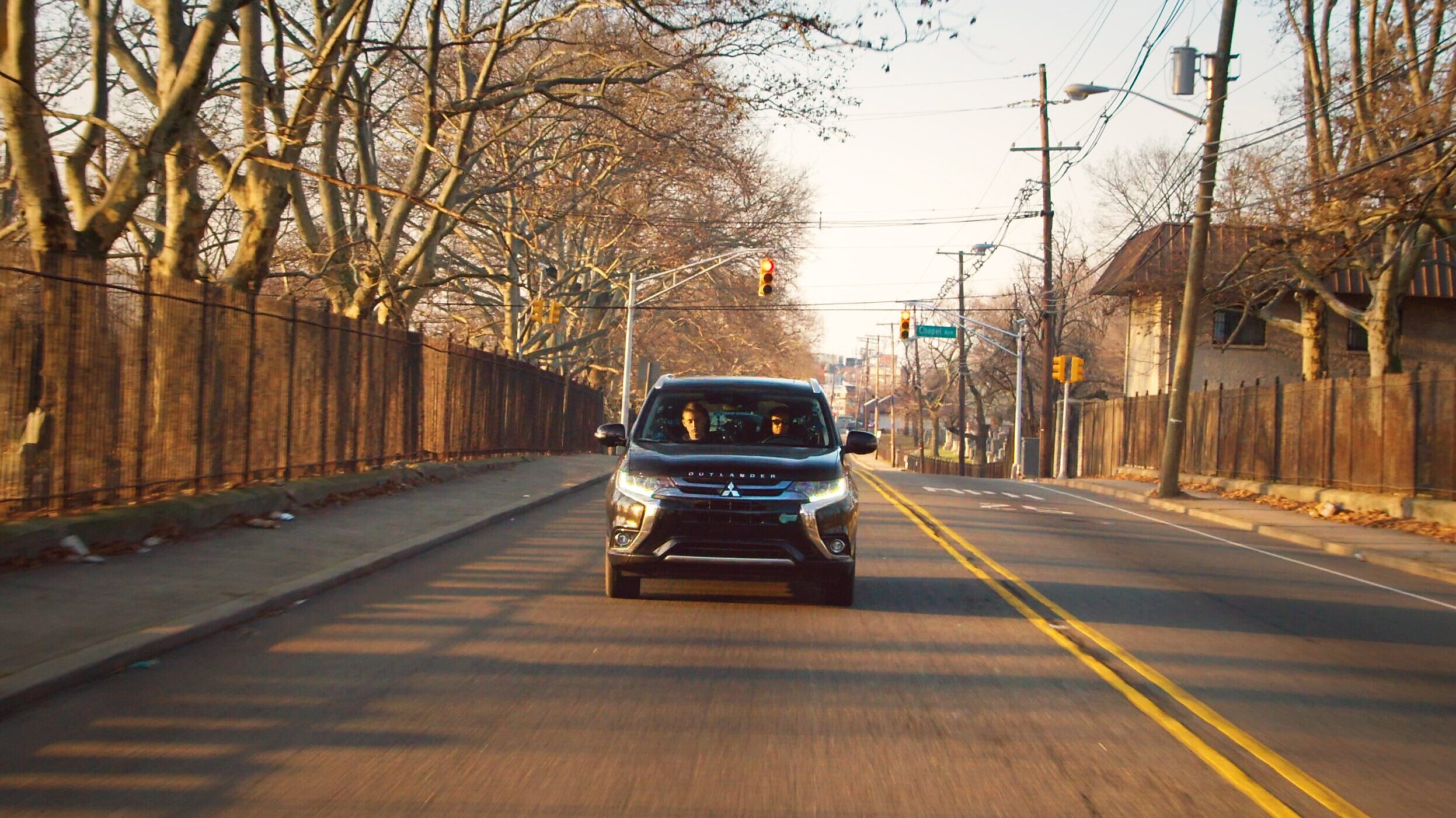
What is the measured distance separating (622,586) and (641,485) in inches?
37.9

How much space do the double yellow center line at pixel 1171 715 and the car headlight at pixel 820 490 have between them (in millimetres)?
1719

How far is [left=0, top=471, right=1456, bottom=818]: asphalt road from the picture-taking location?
5.04 meters

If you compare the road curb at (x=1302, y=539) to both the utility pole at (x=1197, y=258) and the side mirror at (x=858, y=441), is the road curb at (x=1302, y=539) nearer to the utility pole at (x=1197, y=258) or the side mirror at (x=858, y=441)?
the utility pole at (x=1197, y=258)

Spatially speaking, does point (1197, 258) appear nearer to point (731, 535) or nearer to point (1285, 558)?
point (1285, 558)

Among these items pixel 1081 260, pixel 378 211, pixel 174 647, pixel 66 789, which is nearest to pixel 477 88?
pixel 378 211

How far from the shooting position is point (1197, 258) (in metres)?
25.2

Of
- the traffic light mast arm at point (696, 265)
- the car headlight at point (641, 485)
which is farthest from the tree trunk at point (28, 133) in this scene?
the traffic light mast arm at point (696, 265)

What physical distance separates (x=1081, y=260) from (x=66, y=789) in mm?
57374

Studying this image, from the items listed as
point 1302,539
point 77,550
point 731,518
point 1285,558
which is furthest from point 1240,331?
point 77,550

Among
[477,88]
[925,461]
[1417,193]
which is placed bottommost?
[925,461]

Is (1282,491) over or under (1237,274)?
under

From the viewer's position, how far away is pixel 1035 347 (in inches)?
2697

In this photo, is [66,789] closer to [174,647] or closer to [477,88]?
[174,647]

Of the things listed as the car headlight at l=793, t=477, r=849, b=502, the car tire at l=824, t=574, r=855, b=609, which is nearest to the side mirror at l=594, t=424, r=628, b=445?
the car headlight at l=793, t=477, r=849, b=502
